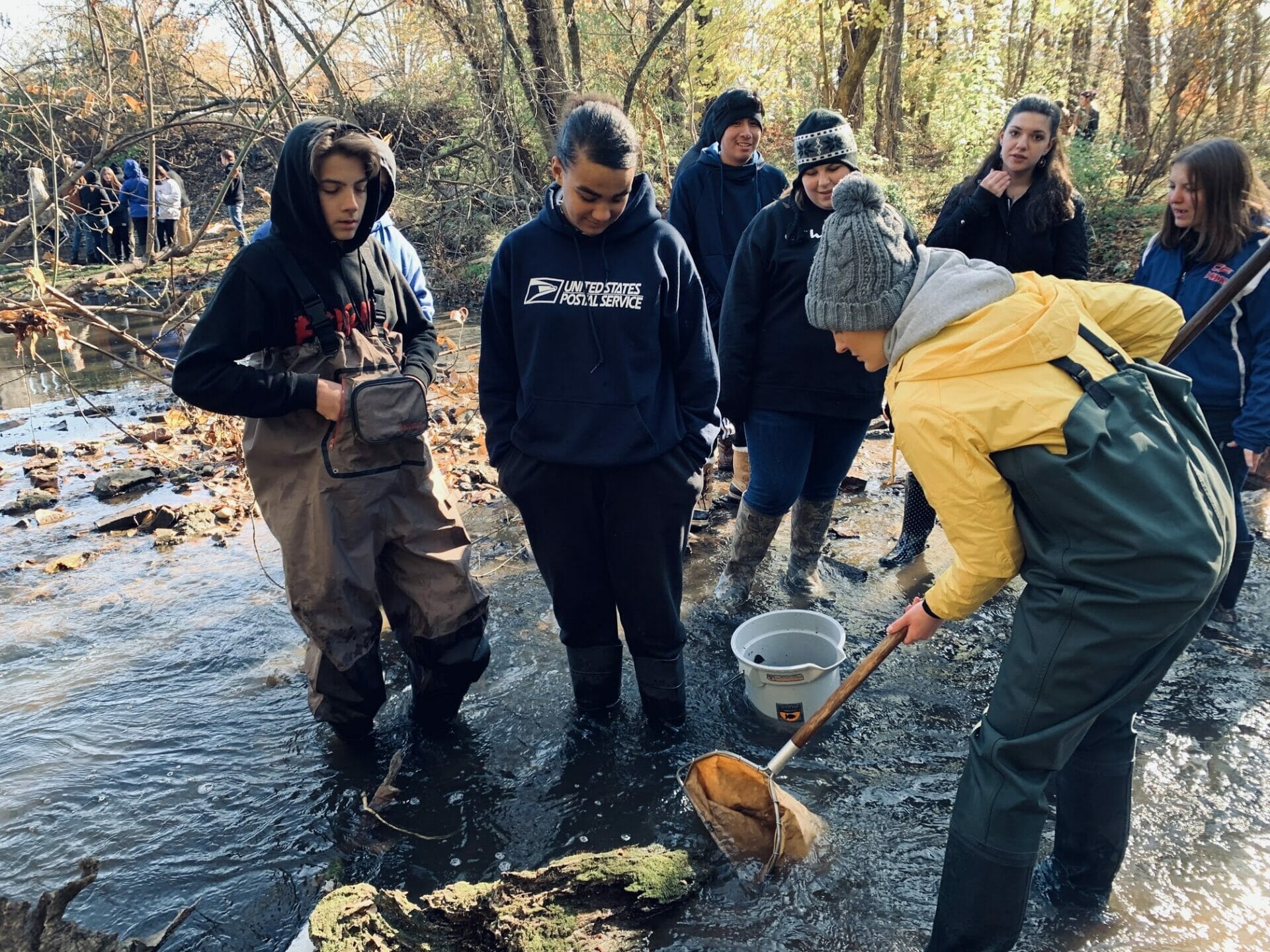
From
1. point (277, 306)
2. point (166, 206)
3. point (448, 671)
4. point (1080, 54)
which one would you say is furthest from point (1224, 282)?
point (166, 206)

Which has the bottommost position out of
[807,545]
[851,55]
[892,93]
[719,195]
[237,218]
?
[807,545]

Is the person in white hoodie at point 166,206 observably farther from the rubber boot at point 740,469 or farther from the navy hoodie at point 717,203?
the rubber boot at point 740,469

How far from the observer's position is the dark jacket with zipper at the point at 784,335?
3686 mm

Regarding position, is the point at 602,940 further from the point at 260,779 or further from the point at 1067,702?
the point at 260,779

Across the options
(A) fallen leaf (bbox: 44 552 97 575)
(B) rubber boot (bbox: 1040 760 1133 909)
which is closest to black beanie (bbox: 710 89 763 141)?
(B) rubber boot (bbox: 1040 760 1133 909)

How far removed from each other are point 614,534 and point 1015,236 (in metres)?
2.56

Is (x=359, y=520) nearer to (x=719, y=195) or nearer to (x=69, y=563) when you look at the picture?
(x=719, y=195)

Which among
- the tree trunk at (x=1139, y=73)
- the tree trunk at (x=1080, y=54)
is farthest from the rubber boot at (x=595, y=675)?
the tree trunk at (x=1080, y=54)

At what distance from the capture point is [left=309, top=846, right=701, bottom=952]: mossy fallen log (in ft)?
7.25

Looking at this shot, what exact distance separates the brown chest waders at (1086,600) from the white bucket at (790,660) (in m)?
1.05

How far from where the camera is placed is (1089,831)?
7.76ft

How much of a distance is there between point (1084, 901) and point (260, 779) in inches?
115

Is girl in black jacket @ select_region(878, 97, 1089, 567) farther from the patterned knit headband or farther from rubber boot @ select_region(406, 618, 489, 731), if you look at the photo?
rubber boot @ select_region(406, 618, 489, 731)

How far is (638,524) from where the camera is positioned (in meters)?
2.81
